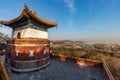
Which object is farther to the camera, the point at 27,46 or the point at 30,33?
the point at 30,33

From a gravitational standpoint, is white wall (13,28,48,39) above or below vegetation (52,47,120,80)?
above

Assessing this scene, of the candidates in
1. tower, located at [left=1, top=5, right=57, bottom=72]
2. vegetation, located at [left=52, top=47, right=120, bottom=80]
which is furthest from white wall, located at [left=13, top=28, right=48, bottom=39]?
vegetation, located at [left=52, top=47, right=120, bottom=80]

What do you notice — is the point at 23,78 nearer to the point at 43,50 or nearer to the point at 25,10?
the point at 43,50

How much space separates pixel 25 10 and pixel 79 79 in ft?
24.9

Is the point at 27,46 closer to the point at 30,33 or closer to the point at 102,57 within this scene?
the point at 30,33

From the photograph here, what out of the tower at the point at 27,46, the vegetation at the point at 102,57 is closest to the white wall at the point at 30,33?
the tower at the point at 27,46

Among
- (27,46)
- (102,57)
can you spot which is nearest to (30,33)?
(27,46)

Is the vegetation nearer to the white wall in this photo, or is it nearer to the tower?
the tower

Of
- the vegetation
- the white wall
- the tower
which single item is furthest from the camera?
the vegetation

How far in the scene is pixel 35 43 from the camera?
952 cm

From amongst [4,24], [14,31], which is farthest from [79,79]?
[4,24]

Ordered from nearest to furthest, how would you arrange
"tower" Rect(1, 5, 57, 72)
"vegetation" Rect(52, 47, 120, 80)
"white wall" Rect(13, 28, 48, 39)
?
1. "tower" Rect(1, 5, 57, 72)
2. "white wall" Rect(13, 28, 48, 39)
3. "vegetation" Rect(52, 47, 120, 80)

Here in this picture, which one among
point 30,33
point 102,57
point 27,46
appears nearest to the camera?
point 27,46

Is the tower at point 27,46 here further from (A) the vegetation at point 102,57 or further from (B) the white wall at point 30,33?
(A) the vegetation at point 102,57
